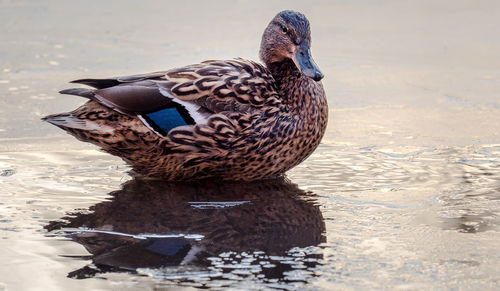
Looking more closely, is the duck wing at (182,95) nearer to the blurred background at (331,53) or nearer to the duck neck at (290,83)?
the duck neck at (290,83)

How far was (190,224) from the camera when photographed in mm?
4594

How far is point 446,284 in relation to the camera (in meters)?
3.69

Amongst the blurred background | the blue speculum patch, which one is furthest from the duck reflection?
the blurred background

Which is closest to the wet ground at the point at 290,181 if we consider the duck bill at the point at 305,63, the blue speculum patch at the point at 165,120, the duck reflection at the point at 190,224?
the duck reflection at the point at 190,224

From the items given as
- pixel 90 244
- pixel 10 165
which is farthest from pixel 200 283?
pixel 10 165

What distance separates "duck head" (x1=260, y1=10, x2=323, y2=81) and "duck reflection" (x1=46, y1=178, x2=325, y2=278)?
0.85 meters

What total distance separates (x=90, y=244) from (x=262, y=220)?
951 mm

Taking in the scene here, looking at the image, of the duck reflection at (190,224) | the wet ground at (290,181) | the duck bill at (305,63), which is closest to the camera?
the wet ground at (290,181)

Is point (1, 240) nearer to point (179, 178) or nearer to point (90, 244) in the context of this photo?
point (90, 244)

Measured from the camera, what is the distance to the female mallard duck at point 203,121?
5.30 metres

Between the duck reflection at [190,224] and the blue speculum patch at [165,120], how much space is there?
40cm

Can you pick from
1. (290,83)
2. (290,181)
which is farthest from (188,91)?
(290,181)

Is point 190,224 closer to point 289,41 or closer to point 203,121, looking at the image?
point 203,121

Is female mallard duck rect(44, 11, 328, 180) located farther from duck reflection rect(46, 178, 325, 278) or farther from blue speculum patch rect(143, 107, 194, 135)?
duck reflection rect(46, 178, 325, 278)
